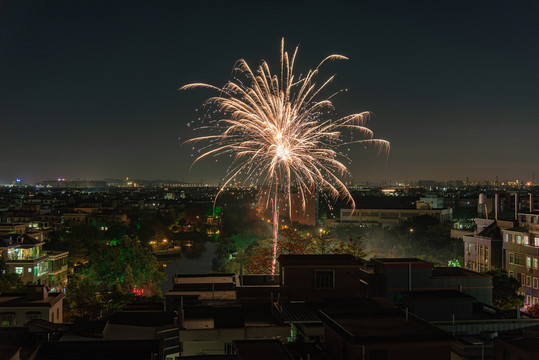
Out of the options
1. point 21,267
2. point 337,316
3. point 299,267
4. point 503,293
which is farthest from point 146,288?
point 337,316

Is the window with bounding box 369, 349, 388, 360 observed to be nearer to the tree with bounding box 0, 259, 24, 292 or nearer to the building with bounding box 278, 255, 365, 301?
the building with bounding box 278, 255, 365, 301

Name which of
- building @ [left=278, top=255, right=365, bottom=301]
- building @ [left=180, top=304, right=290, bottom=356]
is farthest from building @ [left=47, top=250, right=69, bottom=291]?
building @ [left=180, top=304, right=290, bottom=356]

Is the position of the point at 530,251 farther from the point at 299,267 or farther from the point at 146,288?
the point at 146,288

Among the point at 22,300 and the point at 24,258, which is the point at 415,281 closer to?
the point at 22,300

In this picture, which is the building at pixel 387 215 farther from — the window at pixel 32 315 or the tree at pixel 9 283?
the window at pixel 32 315

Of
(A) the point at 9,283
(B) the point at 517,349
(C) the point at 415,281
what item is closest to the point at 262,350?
(B) the point at 517,349

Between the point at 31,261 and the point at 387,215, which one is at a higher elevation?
the point at 387,215

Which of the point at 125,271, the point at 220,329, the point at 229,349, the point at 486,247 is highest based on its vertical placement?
the point at 220,329

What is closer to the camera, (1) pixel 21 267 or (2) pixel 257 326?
(2) pixel 257 326
